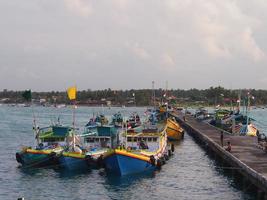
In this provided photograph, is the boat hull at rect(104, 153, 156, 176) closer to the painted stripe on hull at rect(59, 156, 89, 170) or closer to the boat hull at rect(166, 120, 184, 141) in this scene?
the painted stripe on hull at rect(59, 156, 89, 170)

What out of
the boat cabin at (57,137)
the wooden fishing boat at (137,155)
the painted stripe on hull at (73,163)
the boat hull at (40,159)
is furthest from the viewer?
the boat cabin at (57,137)

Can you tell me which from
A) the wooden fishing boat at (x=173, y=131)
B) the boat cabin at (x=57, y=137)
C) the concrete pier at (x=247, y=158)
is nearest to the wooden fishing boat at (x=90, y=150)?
the boat cabin at (x=57, y=137)

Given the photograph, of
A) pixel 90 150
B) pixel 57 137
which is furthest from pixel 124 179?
pixel 57 137

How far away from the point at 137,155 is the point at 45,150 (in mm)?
8596

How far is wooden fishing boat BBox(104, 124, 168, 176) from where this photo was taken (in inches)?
1639

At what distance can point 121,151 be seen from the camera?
4112 cm

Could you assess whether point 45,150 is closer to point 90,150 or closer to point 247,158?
point 90,150

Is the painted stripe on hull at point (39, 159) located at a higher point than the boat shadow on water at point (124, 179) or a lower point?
higher

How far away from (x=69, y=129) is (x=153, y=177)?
10.4 m

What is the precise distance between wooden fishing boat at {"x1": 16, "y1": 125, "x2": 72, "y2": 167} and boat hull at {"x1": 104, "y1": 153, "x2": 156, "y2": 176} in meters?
5.69

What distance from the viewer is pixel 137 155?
140 feet

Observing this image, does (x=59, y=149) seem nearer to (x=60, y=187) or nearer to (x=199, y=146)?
(x=60, y=187)

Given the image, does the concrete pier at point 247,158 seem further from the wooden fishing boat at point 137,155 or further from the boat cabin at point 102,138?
the boat cabin at point 102,138

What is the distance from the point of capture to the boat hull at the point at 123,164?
41494 mm
